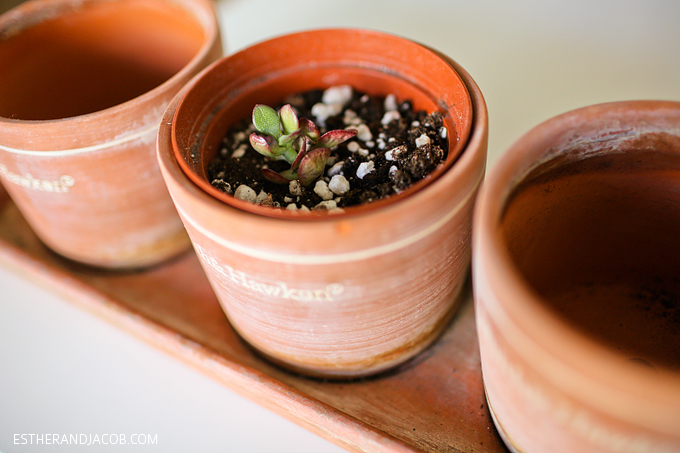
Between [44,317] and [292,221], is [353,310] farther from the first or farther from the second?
[44,317]

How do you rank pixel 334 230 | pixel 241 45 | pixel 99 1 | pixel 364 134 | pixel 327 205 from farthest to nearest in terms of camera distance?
pixel 241 45 → pixel 99 1 → pixel 364 134 → pixel 327 205 → pixel 334 230

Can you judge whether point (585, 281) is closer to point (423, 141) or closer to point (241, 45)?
point (423, 141)

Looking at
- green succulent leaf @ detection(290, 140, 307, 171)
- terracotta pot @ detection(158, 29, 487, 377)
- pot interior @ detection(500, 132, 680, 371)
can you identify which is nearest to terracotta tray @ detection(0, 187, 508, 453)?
terracotta pot @ detection(158, 29, 487, 377)

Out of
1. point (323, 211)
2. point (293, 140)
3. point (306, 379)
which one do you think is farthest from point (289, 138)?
point (306, 379)

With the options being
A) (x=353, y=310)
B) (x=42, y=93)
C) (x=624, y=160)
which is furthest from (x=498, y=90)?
(x=42, y=93)

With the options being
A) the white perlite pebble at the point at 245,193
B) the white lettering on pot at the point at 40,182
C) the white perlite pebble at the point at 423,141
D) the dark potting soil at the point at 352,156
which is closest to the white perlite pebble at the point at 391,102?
the dark potting soil at the point at 352,156

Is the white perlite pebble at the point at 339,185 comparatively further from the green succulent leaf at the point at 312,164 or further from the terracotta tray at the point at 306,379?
the terracotta tray at the point at 306,379
